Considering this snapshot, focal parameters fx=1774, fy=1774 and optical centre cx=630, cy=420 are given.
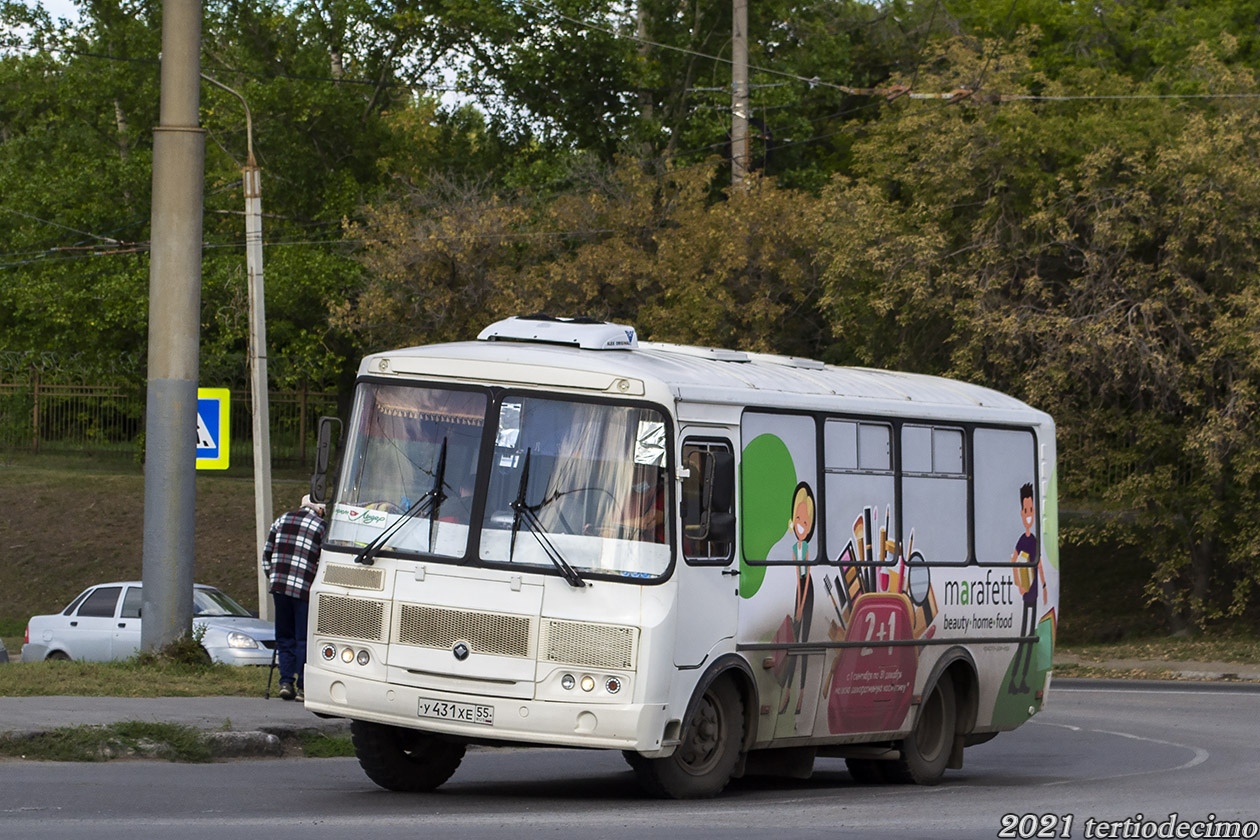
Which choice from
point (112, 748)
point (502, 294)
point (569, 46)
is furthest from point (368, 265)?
point (112, 748)

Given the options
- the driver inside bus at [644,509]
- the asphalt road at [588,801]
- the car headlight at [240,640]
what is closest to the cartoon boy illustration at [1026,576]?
the asphalt road at [588,801]

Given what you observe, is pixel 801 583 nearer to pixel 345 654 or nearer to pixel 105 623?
pixel 345 654

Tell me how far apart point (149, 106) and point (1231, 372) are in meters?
27.6

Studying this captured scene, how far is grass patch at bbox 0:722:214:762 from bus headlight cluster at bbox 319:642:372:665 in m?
1.83

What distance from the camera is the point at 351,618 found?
10461 mm

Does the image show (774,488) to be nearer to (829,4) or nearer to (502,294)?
(502,294)

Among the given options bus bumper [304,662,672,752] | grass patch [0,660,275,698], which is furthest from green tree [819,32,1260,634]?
bus bumper [304,662,672,752]

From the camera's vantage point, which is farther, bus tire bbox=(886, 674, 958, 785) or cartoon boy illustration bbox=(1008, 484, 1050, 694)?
cartoon boy illustration bbox=(1008, 484, 1050, 694)

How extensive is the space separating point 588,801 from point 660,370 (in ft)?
8.62

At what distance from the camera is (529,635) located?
9.96m

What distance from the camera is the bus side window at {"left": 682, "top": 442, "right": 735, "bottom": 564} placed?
10.3 metres

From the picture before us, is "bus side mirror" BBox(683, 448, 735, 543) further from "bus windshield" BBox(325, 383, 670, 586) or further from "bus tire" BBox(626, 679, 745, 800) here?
"bus tire" BBox(626, 679, 745, 800)

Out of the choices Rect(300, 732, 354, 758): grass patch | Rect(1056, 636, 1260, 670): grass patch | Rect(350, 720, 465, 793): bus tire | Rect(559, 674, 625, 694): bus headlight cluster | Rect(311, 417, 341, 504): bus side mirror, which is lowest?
Rect(1056, 636, 1260, 670): grass patch

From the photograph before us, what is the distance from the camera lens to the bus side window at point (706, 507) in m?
10.3
